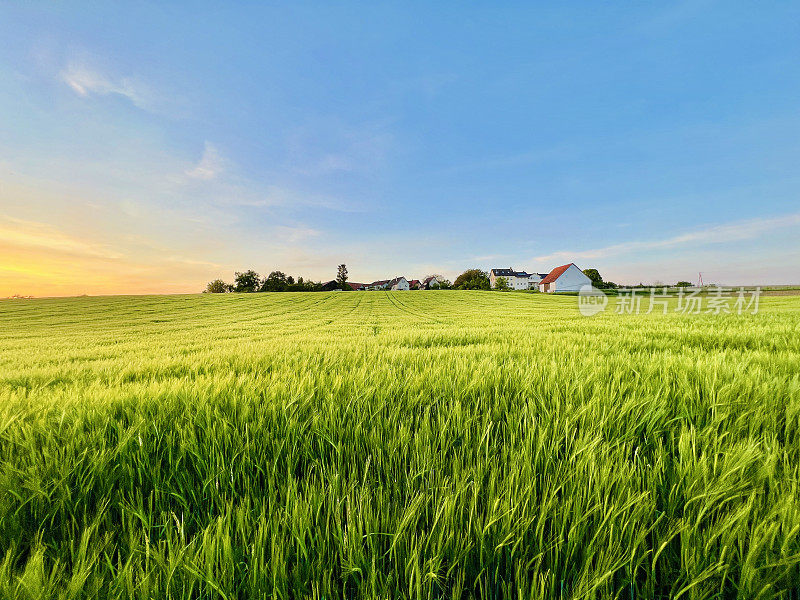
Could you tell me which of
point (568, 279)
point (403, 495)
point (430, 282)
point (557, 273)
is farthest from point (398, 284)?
point (403, 495)

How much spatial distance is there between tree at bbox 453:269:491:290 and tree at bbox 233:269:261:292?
6431cm

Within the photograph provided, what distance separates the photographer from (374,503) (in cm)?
94

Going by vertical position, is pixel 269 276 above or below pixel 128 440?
above

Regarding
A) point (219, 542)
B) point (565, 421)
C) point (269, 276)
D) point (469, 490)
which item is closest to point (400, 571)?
point (469, 490)

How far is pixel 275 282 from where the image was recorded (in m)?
89.1

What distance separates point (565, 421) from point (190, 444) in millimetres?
1652

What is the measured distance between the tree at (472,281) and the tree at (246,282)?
211 feet

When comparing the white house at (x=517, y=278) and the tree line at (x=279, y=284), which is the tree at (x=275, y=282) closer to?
the tree line at (x=279, y=284)

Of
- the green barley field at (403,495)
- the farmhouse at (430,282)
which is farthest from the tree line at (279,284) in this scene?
the green barley field at (403,495)

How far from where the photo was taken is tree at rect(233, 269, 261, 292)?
90375 mm

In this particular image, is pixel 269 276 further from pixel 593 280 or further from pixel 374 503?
pixel 374 503

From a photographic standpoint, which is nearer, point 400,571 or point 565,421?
point 400,571

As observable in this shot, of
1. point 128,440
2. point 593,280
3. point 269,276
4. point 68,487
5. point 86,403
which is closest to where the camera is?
point 68,487

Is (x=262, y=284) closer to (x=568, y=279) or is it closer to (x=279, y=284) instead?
(x=279, y=284)
